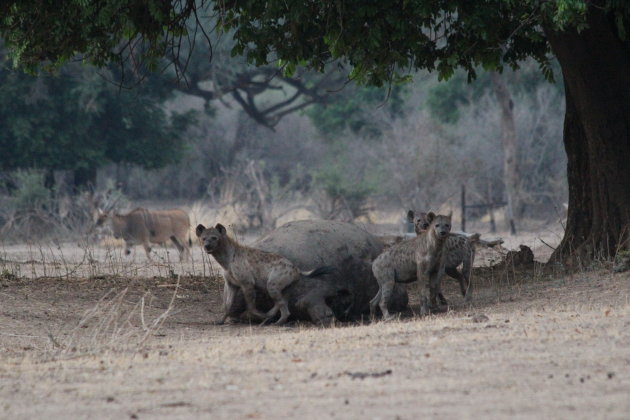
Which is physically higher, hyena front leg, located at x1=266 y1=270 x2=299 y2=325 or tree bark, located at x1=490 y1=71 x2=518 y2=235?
tree bark, located at x1=490 y1=71 x2=518 y2=235

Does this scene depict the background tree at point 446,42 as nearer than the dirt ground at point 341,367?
No

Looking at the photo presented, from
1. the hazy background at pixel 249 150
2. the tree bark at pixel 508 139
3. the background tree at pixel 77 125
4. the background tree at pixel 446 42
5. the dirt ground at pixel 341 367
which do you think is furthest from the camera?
the tree bark at pixel 508 139

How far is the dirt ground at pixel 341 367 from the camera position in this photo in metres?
5.43

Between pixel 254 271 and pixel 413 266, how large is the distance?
1.62 m

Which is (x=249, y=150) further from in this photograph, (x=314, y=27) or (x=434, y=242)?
(x=434, y=242)

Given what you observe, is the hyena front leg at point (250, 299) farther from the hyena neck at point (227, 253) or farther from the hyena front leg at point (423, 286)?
the hyena front leg at point (423, 286)

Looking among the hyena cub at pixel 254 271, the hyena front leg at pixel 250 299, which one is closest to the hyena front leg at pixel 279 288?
the hyena cub at pixel 254 271

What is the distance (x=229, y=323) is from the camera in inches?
405

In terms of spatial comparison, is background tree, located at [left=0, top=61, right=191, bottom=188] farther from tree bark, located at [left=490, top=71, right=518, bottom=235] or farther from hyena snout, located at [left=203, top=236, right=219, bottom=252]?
hyena snout, located at [left=203, top=236, right=219, bottom=252]

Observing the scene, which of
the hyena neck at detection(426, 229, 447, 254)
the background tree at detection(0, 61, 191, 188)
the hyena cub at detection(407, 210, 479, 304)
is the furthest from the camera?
the background tree at detection(0, 61, 191, 188)

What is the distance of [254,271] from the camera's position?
33.7 ft

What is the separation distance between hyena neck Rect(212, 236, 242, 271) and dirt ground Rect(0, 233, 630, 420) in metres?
0.76

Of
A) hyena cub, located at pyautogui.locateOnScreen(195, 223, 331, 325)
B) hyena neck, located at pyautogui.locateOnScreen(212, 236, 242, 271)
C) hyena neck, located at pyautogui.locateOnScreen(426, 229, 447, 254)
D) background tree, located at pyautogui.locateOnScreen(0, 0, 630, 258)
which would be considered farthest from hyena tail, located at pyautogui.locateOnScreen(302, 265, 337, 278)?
background tree, located at pyautogui.locateOnScreen(0, 0, 630, 258)

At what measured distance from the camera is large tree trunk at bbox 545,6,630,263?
11664 mm
